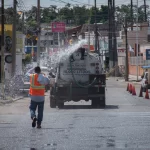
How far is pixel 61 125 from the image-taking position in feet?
58.6

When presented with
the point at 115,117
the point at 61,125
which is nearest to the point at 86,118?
the point at 115,117

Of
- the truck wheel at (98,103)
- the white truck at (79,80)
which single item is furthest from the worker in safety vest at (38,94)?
the truck wheel at (98,103)

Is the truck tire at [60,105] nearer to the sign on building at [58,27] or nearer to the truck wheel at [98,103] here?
the truck wheel at [98,103]

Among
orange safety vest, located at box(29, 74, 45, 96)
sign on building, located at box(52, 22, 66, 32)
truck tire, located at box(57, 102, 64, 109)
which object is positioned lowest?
truck tire, located at box(57, 102, 64, 109)

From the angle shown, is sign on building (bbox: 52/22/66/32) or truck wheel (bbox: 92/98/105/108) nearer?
truck wheel (bbox: 92/98/105/108)

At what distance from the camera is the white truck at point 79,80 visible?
26.9 meters

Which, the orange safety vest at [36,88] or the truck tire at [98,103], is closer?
the orange safety vest at [36,88]

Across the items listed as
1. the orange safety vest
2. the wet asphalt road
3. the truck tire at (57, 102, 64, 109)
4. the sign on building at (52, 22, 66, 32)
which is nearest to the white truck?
the truck tire at (57, 102, 64, 109)

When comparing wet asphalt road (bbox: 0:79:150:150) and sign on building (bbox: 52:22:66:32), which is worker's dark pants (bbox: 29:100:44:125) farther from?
sign on building (bbox: 52:22:66:32)

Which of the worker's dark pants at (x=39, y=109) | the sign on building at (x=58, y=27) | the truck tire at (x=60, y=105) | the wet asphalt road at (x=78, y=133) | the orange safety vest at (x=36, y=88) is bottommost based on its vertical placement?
the truck tire at (x=60, y=105)

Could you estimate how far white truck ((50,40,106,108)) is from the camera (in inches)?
1059

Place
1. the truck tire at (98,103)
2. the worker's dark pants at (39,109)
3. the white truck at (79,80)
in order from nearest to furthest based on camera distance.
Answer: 1. the worker's dark pants at (39,109)
2. the white truck at (79,80)
3. the truck tire at (98,103)

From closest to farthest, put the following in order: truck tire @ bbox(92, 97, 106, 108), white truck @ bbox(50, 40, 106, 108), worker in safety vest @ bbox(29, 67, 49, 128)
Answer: worker in safety vest @ bbox(29, 67, 49, 128) < white truck @ bbox(50, 40, 106, 108) < truck tire @ bbox(92, 97, 106, 108)

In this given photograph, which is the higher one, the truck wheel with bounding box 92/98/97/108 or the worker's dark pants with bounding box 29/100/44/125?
the worker's dark pants with bounding box 29/100/44/125
